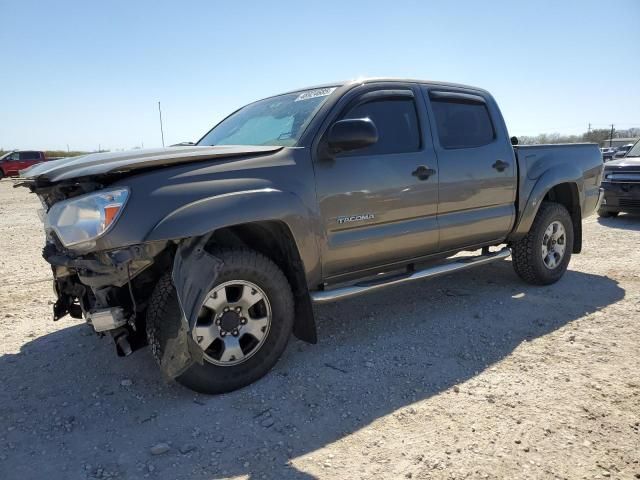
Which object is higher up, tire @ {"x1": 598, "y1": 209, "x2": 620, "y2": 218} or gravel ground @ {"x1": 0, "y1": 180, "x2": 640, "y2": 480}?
tire @ {"x1": 598, "y1": 209, "x2": 620, "y2": 218}

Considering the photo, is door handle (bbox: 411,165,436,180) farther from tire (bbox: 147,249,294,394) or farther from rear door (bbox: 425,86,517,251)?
tire (bbox: 147,249,294,394)

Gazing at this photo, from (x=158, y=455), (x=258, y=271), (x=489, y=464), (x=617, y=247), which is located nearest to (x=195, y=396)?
(x=158, y=455)

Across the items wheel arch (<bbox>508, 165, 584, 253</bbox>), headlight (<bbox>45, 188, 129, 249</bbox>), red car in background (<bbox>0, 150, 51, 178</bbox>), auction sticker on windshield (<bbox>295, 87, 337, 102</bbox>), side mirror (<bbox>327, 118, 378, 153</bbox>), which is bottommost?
wheel arch (<bbox>508, 165, 584, 253</bbox>)

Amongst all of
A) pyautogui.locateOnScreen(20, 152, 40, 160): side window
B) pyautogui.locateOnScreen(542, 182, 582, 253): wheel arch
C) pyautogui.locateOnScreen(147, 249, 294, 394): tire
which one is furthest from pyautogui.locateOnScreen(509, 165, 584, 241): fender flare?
pyautogui.locateOnScreen(20, 152, 40, 160): side window

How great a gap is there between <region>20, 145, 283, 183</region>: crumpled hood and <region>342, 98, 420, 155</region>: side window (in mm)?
813

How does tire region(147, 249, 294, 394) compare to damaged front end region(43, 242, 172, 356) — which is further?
tire region(147, 249, 294, 394)

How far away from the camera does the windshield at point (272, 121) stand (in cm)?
355

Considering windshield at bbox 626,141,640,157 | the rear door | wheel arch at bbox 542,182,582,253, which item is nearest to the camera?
the rear door

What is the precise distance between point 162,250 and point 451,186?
7.98 feet

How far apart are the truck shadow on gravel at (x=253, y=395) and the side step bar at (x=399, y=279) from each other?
432 mm

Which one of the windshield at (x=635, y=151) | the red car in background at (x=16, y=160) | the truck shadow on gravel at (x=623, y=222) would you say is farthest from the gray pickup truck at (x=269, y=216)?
the red car in background at (x=16, y=160)

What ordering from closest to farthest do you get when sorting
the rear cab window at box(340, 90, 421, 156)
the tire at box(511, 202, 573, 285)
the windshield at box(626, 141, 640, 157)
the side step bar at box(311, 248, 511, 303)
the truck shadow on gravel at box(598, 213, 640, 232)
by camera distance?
the side step bar at box(311, 248, 511, 303) < the rear cab window at box(340, 90, 421, 156) < the tire at box(511, 202, 573, 285) < the truck shadow on gravel at box(598, 213, 640, 232) < the windshield at box(626, 141, 640, 157)

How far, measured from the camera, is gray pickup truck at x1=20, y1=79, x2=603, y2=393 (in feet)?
8.80

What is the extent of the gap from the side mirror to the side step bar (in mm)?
1011
